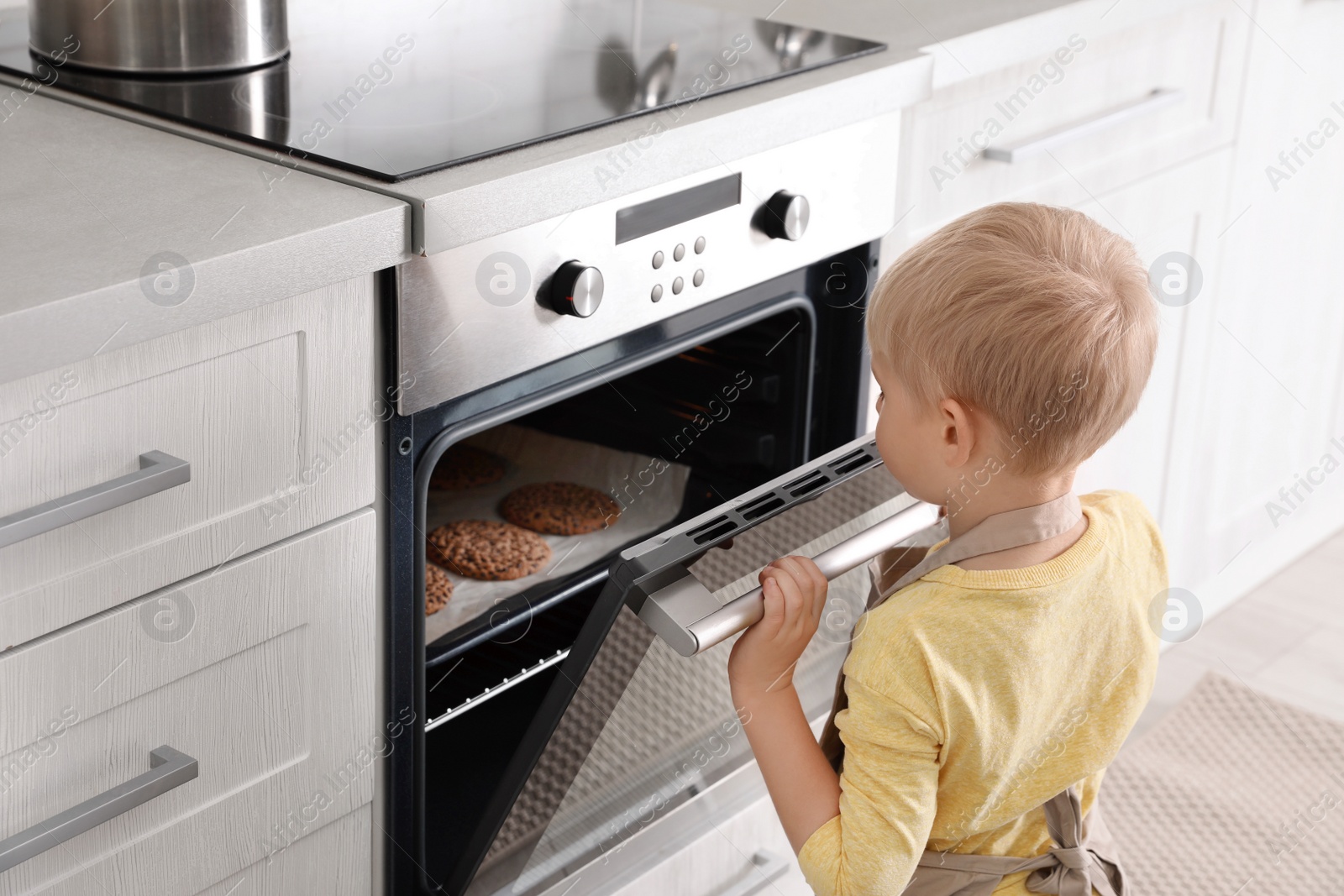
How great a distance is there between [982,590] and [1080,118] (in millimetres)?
840

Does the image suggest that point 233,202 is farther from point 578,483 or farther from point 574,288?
point 578,483

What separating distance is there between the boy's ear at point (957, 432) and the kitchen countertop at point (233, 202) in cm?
30

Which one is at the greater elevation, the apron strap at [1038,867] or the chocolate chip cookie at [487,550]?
the chocolate chip cookie at [487,550]

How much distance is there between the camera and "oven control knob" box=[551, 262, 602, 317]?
101cm

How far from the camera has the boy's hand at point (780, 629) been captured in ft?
3.03

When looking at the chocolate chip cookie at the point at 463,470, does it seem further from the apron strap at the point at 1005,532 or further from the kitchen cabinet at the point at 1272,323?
the kitchen cabinet at the point at 1272,323

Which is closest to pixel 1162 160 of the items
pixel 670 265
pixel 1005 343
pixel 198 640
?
pixel 670 265

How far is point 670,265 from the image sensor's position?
1109mm

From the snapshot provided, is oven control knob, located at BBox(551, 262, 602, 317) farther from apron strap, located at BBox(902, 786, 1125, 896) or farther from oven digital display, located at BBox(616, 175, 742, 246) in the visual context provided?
apron strap, located at BBox(902, 786, 1125, 896)

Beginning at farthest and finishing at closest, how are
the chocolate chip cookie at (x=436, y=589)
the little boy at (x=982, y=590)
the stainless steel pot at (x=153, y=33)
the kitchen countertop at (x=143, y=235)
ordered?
the chocolate chip cookie at (x=436, y=589), the stainless steel pot at (x=153, y=33), the little boy at (x=982, y=590), the kitchen countertop at (x=143, y=235)

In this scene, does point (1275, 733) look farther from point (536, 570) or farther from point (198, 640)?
point (198, 640)

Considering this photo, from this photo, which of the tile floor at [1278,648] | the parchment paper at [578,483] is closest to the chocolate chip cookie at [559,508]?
the parchment paper at [578,483]

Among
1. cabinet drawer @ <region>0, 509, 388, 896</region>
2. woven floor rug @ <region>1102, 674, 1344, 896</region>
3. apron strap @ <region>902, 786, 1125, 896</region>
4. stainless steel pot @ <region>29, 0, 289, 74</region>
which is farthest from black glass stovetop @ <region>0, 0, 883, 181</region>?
woven floor rug @ <region>1102, 674, 1344, 896</region>

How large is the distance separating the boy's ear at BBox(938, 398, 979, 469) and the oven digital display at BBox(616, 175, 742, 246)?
30cm
